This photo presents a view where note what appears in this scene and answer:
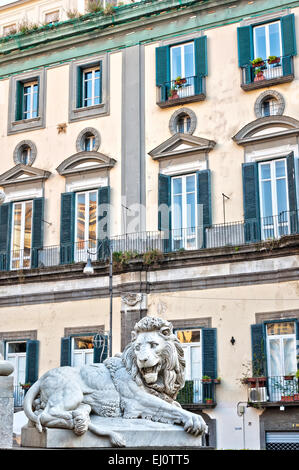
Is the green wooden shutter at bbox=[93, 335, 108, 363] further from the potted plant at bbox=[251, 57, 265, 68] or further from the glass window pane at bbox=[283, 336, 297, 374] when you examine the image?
the potted plant at bbox=[251, 57, 265, 68]

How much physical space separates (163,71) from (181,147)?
2875 millimetres

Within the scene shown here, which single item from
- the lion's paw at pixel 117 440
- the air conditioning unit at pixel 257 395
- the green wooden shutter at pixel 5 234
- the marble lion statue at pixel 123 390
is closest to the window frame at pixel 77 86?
the green wooden shutter at pixel 5 234

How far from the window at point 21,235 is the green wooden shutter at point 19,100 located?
11.8ft

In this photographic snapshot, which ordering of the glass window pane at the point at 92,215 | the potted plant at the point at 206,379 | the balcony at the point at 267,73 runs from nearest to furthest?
the potted plant at the point at 206,379 → the balcony at the point at 267,73 → the glass window pane at the point at 92,215

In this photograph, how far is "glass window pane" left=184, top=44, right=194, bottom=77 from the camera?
24.8 meters

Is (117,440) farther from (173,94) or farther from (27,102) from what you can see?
(27,102)

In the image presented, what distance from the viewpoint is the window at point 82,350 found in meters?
23.7

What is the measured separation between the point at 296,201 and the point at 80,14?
11.4 meters

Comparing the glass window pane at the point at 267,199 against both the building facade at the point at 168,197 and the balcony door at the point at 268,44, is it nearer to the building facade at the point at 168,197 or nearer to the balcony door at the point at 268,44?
the building facade at the point at 168,197

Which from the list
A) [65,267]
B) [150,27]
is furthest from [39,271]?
[150,27]

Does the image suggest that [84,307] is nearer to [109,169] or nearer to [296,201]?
[109,169]

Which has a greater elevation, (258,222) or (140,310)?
(258,222)

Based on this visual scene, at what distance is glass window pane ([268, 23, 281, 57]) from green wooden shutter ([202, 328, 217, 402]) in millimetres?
9145

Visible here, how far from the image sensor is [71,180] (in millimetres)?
25891
